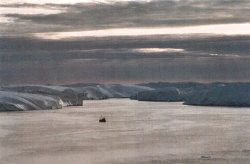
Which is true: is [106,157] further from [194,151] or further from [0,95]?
[0,95]

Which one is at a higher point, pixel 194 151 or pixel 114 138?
pixel 194 151

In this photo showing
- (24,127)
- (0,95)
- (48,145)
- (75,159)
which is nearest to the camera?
(75,159)

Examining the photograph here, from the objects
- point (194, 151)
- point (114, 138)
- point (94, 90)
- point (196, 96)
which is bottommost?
point (94, 90)

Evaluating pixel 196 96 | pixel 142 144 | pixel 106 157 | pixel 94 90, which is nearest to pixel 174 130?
pixel 142 144

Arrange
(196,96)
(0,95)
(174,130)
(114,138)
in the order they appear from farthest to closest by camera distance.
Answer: (196,96)
(0,95)
(174,130)
(114,138)

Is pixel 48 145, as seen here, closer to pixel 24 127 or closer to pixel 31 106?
pixel 24 127

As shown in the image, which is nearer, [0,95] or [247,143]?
[247,143]

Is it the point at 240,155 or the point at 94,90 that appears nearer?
the point at 240,155

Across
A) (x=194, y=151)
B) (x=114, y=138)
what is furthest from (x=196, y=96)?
(x=194, y=151)

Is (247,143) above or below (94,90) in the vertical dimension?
above
